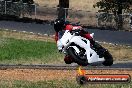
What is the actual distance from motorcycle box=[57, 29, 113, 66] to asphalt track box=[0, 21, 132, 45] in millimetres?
34056

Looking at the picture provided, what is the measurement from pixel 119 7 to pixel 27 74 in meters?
39.2

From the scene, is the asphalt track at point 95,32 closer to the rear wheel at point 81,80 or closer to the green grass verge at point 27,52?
the green grass verge at point 27,52

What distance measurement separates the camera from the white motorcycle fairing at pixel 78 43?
24.5ft

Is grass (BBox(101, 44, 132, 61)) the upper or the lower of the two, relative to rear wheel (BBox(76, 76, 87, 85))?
lower

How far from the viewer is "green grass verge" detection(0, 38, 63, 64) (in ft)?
106

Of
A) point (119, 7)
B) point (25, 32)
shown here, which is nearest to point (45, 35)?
point (25, 32)

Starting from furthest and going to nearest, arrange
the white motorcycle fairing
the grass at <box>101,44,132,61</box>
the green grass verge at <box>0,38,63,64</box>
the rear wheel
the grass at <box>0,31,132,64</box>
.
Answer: the grass at <box>101,44,132,61</box> → the grass at <box>0,31,132,64</box> → the green grass verge at <box>0,38,63,64</box> → the rear wheel → the white motorcycle fairing

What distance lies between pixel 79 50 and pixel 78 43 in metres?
0.14

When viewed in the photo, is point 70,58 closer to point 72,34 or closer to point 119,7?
point 72,34

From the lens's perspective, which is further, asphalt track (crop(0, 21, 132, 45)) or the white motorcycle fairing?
asphalt track (crop(0, 21, 132, 45))

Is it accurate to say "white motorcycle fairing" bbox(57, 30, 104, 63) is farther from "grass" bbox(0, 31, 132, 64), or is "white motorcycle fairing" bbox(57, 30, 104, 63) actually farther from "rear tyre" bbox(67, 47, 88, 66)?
"grass" bbox(0, 31, 132, 64)

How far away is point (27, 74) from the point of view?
20734 mm

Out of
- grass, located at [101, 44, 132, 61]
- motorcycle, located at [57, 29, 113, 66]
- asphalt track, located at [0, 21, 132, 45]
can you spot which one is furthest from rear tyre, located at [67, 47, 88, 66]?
asphalt track, located at [0, 21, 132, 45]

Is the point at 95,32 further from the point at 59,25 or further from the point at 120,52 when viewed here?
the point at 59,25
